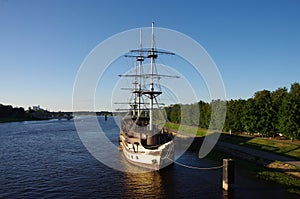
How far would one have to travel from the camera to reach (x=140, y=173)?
37.4 metres

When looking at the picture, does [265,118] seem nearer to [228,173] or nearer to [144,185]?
[228,173]

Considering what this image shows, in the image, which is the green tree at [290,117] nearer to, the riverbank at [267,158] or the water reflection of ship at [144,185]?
the riverbank at [267,158]

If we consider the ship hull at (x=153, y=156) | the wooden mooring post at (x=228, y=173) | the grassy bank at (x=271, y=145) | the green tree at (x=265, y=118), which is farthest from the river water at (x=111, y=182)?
the green tree at (x=265, y=118)

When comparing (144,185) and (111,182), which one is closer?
(144,185)

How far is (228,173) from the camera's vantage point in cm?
2748

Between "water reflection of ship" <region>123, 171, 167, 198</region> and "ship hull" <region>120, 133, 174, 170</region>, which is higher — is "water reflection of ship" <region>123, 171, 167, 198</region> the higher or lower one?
the lower one

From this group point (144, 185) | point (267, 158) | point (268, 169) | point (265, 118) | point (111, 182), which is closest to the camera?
point (144, 185)

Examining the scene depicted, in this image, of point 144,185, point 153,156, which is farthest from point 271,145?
point 144,185

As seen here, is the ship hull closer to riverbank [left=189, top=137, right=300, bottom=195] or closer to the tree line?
riverbank [left=189, top=137, right=300, bottom=195]

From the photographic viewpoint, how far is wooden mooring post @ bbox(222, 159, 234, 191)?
26.9m

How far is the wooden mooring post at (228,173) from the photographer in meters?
26.9

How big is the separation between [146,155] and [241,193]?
1646cm

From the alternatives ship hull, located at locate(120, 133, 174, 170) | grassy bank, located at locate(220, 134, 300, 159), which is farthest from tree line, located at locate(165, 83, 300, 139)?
ship hull, located at locate(120, 133, 174, 170)

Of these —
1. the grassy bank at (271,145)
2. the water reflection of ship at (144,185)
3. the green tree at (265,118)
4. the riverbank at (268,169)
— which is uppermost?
the green tree at (265,118)
